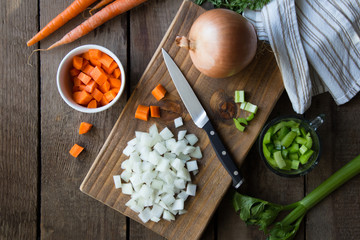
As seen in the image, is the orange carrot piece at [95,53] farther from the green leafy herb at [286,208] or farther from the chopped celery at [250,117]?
the green leafy herb at [286,208]

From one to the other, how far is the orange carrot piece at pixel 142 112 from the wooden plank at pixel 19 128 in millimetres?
565

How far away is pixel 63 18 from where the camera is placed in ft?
5.45

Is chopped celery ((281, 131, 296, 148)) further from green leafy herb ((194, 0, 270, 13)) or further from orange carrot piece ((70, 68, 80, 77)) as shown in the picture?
orange carrot piece ((70, 68, 80, 77))

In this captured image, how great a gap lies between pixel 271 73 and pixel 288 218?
0.74 m

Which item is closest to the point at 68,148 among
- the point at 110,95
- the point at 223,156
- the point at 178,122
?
the point at 110,95

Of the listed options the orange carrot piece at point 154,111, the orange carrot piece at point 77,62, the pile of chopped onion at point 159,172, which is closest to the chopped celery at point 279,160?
the pile of chopped onion at point 159,172

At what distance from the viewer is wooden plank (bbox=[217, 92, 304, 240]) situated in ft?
5.57

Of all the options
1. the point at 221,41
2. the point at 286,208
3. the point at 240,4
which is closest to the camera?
the point at 221,41

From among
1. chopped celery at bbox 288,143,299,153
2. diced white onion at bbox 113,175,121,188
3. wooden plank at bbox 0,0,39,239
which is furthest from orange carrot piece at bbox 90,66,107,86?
chopped celery at bbox 288,143,299,153

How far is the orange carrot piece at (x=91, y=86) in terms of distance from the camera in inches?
61.9

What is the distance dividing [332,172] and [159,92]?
101cm

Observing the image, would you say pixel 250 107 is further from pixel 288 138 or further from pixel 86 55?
pixel 86 55

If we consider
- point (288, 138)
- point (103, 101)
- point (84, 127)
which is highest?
point (103, 101)

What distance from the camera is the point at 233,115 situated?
5.32ft
